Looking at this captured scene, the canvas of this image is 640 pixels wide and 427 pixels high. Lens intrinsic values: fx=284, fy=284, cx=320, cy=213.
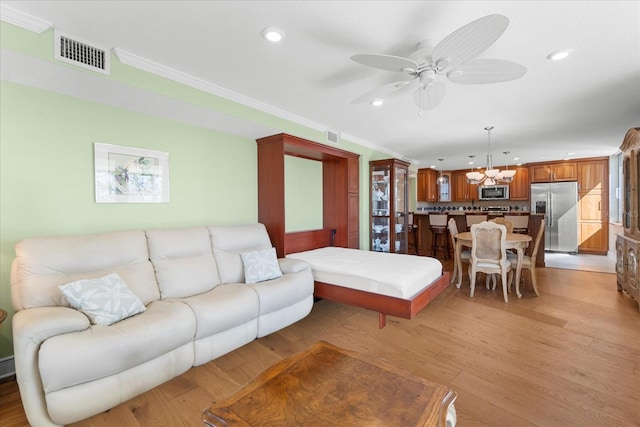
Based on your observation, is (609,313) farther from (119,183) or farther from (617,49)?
(119,183)

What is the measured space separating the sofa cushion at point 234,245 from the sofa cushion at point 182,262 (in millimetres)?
85

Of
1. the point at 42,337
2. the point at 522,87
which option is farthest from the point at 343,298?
the point at 522,87

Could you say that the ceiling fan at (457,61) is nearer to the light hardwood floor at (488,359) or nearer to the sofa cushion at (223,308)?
the sofa cushion at (223,308)

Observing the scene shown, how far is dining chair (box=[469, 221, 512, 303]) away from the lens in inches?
146

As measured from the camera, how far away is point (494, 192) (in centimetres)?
834

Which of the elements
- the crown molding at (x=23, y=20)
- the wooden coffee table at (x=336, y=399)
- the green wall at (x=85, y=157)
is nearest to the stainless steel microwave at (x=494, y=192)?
the green wall at (x=85, y=157)

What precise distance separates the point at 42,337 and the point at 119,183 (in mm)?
1499

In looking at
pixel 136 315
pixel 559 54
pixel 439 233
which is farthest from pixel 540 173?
pixel 136 315

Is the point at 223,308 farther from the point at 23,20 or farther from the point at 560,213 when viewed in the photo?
the point at 560,213

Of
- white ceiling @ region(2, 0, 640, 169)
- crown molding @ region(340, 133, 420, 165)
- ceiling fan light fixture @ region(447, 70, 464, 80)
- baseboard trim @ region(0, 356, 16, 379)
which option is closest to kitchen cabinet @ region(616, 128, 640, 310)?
white ceiling @ region(2, 0, 640, 169)

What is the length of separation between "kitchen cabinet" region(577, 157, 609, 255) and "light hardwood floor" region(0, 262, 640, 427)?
12.8 ft

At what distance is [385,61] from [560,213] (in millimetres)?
7471

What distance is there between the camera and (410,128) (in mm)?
4391

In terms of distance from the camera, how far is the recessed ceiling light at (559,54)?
2.21 m
